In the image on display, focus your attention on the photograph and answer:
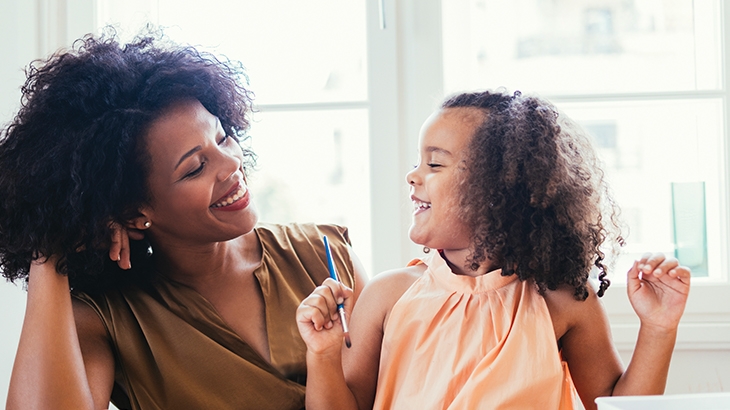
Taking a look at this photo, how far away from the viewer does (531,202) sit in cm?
107

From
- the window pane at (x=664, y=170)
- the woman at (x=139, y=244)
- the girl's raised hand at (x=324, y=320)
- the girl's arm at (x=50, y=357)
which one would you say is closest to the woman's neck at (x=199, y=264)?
the woman at (x=139, y=244)

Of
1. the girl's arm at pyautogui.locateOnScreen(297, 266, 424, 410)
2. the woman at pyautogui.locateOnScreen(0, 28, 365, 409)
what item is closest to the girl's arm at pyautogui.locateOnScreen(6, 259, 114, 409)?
the woman at pyautogui.locateOnScreen(0, 28, 365, 409)

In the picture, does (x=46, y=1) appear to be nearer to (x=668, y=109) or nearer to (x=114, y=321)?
(x=114, y=321)

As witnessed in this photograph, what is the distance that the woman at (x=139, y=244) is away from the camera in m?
1.13

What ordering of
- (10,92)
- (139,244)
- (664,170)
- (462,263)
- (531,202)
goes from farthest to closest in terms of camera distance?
(664,170), (10,92), (139,244), (462,263), (531,202)

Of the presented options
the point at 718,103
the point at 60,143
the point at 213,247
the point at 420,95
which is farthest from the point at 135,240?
the point at 718,103

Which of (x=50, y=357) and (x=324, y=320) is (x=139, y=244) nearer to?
(x=50, y=357)

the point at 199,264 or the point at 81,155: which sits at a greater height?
the point at 81,155

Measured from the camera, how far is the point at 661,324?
3.51ft

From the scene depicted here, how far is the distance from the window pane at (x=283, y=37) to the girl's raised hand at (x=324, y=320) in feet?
3.16

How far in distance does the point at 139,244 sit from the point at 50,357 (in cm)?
28

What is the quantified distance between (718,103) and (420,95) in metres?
0.80

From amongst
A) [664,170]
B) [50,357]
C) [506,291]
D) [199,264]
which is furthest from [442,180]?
[664,170]

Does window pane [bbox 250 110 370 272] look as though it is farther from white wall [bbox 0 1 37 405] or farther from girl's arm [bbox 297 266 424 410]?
girl's arm [bbox 297 266 424 410]
